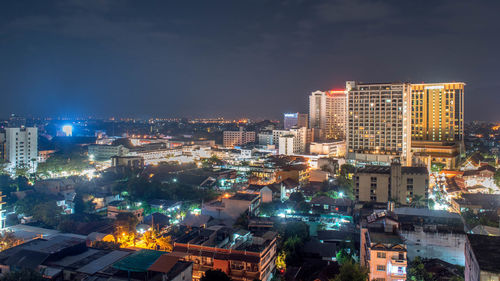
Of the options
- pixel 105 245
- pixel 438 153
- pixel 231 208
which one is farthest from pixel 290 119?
pixel 105 245

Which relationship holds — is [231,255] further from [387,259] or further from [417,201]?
[417,201]

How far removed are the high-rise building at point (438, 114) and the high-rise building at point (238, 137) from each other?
61.5ft

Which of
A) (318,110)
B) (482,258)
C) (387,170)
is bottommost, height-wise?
(482,258)

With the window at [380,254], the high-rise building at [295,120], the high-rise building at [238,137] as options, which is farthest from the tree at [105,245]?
the high-rise building at [295,120]

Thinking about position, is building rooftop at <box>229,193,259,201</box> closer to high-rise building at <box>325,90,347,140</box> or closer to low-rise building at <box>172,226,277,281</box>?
low-rise building at <box>172,226,277,281</box>

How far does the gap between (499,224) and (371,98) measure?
1472 centimetres

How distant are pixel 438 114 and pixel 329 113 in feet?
41.5

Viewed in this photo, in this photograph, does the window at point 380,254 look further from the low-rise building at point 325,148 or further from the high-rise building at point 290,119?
the high-rise building at point 290,119

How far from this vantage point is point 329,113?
39500 millimetres

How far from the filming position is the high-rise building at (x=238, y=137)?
42.6 m

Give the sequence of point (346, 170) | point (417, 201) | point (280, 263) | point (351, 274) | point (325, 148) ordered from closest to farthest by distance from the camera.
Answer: point (351, 274), point (280, 263), point (417, 201), point (346, 170), point (325, 148)

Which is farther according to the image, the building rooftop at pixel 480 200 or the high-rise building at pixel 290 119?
the high-rise building at pixel 290 119

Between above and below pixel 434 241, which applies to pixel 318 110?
above

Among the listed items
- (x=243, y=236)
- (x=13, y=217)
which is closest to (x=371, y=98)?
(x=243, y=236)
